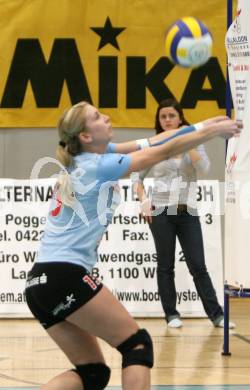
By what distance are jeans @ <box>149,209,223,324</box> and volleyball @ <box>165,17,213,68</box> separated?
4.41 m

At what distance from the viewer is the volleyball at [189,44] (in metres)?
5.89

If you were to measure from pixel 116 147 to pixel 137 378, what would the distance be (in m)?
1.70

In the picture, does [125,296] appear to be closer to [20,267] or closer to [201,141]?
[20,267]

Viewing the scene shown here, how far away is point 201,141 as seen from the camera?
5.47 metres

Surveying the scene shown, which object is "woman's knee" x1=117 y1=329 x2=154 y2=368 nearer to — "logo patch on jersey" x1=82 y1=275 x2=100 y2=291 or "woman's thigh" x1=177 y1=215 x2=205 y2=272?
"logo patch on jersey" x1=82 y1=275 x2=100 y2=291

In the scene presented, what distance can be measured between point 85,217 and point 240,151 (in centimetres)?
327

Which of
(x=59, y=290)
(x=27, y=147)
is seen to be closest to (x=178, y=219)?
(x=27, y=147)

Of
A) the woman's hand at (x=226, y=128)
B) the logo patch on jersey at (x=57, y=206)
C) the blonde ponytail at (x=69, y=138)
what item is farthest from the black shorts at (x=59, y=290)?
the woman's hand at (x=226, y=128)

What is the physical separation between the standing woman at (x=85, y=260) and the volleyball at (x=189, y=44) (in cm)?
56

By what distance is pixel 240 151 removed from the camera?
8352mm

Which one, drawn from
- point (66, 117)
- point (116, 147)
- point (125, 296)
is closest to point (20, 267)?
point (125, 296)

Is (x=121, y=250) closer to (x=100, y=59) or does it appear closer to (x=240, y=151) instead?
(x=100, y=59)

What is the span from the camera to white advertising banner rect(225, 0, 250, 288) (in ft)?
27.1

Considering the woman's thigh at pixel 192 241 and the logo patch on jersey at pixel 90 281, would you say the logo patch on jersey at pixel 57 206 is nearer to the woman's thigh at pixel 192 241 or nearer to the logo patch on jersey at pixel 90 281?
the logo patch on jersey at pixel 90 281
